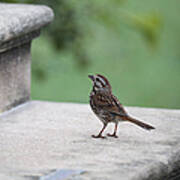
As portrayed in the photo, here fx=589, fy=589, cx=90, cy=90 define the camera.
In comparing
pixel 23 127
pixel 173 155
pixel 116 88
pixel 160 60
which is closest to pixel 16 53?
pixel 23 127

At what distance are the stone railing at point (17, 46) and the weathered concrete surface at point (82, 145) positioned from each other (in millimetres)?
160

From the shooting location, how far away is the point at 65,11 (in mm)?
6352

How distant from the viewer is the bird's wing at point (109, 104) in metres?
4.19

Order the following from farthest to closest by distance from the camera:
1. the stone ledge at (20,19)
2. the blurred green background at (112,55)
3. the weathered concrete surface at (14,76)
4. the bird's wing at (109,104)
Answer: the blurred green background at (112,55) → the weathered concrete surface at (14,76) → the stone ledge at (20,19) → the bird's wing at (109,104)

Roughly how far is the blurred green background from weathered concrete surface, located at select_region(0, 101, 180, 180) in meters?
1.37

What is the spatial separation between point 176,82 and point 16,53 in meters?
7.46

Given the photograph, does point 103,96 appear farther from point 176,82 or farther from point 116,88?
point 176,82

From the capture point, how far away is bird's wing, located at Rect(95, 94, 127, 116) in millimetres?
4191

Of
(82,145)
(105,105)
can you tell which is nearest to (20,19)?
(105,105)

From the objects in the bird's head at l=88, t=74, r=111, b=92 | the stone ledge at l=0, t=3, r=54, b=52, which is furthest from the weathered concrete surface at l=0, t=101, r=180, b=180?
the stone ledge at l=0, t=3, r=54, b=52

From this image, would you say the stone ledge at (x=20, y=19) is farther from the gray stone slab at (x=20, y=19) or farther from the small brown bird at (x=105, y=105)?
the small brown bird at (x=105, y=105)

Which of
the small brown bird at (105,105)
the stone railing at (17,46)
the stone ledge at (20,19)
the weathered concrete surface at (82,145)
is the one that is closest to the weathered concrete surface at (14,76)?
the stone railing at (17,46)

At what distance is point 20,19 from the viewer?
4852 mm

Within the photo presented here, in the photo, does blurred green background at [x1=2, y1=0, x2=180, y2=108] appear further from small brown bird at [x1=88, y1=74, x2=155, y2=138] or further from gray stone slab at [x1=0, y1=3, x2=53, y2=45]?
small brown bird at [x1=88, y1=74, x2=155, y2=138]
